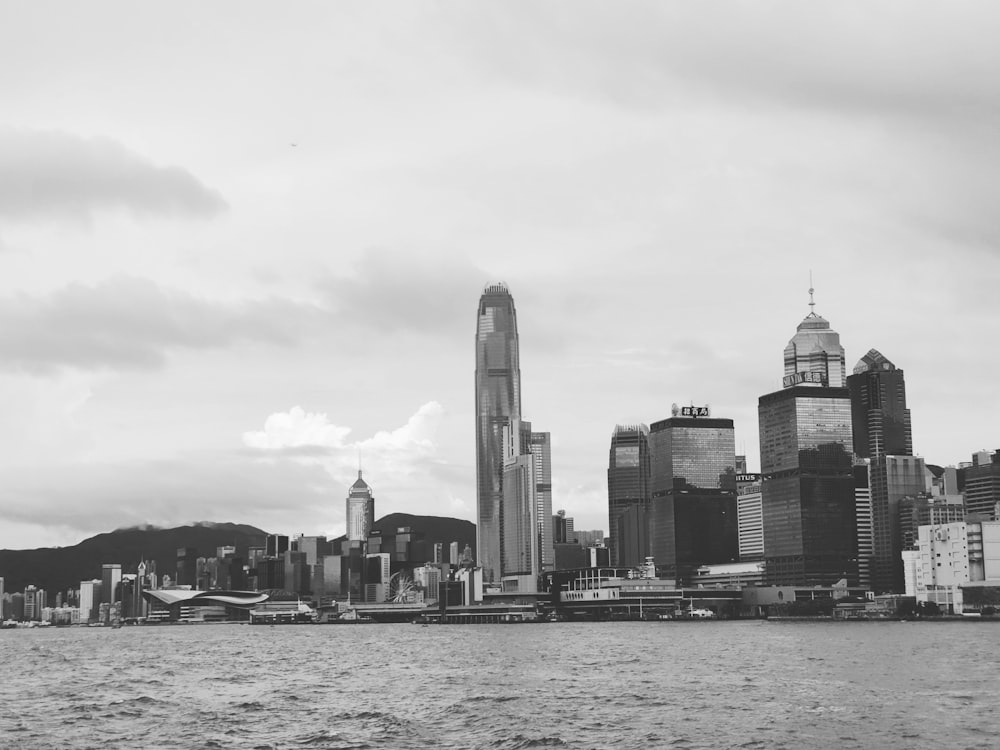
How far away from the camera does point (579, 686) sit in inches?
3937

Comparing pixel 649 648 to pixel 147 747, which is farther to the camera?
pixel 649 648

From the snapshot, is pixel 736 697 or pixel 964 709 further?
pixel 736 697

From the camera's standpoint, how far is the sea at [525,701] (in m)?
69.6

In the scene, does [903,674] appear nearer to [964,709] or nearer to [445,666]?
[964,709]

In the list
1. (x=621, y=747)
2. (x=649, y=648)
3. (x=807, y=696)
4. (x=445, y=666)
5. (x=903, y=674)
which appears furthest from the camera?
(x=649, y=648)

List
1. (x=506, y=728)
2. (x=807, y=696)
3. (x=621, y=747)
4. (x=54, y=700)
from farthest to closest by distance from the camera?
(x=54, y=700)
(x=807, y=696)
(x=506, y=728)
(x=621, y=747)

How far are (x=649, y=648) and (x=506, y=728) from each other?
9427 cm

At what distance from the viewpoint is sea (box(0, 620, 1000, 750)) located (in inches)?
2741

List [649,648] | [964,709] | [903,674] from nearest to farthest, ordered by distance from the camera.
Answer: [964,709] < [903,674] < [649,648]

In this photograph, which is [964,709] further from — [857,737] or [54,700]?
[54,700]

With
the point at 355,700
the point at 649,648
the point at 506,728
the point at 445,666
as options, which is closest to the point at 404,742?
the point at 506,728

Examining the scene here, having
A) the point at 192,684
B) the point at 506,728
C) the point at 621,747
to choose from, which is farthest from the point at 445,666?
the point at 621,747

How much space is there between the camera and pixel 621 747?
6625cm

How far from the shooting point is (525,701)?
88.1 metres
